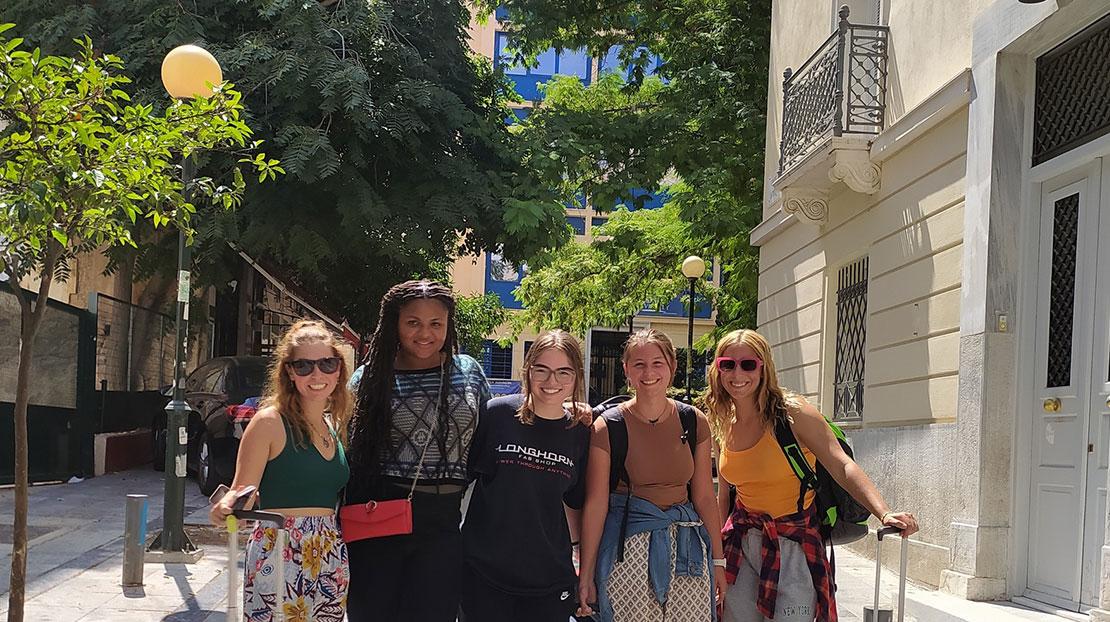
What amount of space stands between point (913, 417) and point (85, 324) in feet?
36.4

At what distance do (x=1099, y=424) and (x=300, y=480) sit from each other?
5.34 metres

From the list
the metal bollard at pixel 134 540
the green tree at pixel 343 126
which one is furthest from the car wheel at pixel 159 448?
the metal bollard at pixel 134 540

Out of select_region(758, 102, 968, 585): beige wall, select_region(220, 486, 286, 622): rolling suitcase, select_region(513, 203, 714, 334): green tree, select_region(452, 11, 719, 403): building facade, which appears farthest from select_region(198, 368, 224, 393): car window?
select_region(452, 11, 719, 403): building facade

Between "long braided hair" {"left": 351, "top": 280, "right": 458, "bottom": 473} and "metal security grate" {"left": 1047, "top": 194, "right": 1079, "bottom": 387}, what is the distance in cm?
506

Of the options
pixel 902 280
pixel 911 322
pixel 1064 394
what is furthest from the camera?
pixel 902 280

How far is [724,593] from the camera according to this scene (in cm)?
430

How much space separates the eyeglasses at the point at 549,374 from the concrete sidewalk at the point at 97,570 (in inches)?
169

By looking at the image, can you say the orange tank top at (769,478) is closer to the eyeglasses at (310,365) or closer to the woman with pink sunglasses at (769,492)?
the woman with pink sunglasses at (769,492)

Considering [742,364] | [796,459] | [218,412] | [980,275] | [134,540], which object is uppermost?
[980,275]

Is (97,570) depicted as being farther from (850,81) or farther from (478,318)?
(478,318)

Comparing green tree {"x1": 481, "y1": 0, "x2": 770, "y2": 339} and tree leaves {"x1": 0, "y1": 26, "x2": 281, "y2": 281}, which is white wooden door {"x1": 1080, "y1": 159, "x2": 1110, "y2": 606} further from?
green tree {"x1": 481, "y1": 0, "x2": 770, "y2": 339}

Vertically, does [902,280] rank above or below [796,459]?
above

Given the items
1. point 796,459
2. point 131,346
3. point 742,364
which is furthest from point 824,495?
point 131,346

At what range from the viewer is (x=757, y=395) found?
4.38 meters
